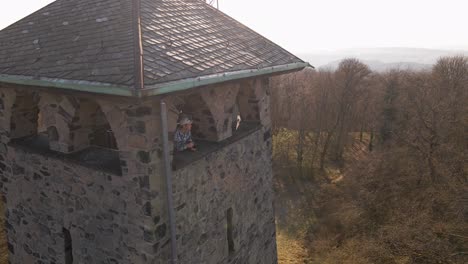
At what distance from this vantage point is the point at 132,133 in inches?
167

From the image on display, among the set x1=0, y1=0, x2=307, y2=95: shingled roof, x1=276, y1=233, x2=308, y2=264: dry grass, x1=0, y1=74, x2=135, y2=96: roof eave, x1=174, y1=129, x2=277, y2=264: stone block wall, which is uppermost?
x1=0, y1=0, x2=307, y2=95: shingled roof

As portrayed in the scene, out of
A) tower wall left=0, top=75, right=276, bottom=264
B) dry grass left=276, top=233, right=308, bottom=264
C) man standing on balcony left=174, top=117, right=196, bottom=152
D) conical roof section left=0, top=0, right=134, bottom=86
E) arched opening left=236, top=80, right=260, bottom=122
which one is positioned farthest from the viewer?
dry grass left=276, top=233, right=308, bottom=264

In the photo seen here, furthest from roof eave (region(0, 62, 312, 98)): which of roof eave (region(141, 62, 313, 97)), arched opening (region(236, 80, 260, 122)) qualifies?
arched opening (region(236, 80, 260, 122))

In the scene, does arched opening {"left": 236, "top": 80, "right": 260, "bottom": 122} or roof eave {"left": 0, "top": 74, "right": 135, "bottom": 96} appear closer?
roof eave {"left": 0, "top": 74, "right": 135, "bottom": 96}

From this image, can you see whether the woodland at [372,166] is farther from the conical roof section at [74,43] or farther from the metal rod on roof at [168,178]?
the conical roof section at [74,43]

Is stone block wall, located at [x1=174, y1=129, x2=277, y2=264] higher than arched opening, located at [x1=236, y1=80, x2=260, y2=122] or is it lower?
lower

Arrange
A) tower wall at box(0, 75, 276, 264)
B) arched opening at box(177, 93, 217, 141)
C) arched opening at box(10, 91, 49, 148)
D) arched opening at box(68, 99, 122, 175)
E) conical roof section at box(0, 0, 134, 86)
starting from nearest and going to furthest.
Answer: conical roof section at box(0, 0, 134, 86) < tower wall at box(0, 75, 276, 264) < arched opening at box(68, 99, 122, 175) < arched opening at box(177, 93, 217, 141) < arched opening at box(10, 91, 49, 148)

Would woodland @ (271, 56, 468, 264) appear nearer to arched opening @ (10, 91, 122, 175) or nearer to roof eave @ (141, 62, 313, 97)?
roof eave @ (141, 62, 313, 97)

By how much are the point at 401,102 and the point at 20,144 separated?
22.7m

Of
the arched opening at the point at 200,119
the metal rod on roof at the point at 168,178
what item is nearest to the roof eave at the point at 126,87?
the metal rod on roof at the point at 168,178

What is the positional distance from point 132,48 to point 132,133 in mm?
993

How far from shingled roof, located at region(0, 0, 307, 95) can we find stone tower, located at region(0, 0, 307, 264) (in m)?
0.02

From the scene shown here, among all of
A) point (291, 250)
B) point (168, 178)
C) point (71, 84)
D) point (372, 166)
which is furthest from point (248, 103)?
point (372, 166)

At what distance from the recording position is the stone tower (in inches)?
167
